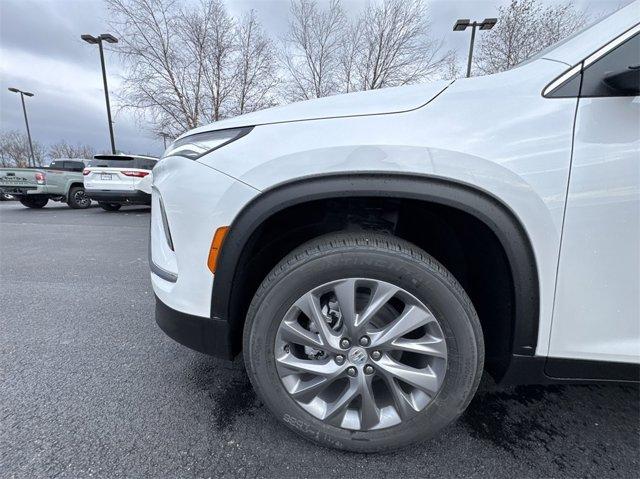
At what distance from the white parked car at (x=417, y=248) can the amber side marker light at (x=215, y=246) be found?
0.01 metres

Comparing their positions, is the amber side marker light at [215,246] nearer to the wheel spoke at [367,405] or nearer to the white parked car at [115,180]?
the wheel spoke at [367,405]

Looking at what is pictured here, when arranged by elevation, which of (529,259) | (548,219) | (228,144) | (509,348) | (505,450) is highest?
(228,144)

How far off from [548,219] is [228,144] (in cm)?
131

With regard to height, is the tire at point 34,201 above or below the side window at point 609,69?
below

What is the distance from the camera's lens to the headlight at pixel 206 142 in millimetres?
1419

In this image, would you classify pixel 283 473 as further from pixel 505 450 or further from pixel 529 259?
pixel 529 259

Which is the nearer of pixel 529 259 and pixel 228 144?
pixel 529 259

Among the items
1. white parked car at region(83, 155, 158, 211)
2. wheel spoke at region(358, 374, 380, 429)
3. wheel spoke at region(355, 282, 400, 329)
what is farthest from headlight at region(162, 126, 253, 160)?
white parked car at region(83, 155, 158, 211)

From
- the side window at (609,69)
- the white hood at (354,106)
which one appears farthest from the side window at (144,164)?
the side window at (609,69)

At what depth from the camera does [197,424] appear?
1.60 m

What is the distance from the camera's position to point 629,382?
4.23ft

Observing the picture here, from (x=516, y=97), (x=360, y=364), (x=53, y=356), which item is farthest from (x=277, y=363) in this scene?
(x=53, y=356)

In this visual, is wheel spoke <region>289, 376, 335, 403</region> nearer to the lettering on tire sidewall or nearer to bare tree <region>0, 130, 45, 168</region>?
the lettering on tire sidewall

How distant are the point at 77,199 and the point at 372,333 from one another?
12.9 meters
